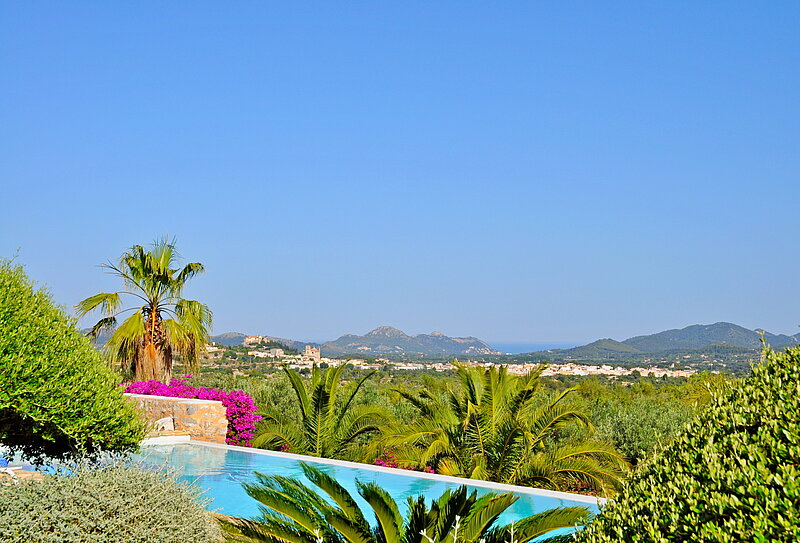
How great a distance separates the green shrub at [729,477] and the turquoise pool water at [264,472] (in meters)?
5.62

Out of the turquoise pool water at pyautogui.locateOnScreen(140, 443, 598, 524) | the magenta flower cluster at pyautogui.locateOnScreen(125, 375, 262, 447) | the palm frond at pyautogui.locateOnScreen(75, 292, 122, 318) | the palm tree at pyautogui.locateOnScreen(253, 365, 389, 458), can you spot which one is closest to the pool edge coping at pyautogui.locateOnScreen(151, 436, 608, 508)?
the turquoise pool water at pyautogui.locateOnScreen(140, 443, 598, 524)

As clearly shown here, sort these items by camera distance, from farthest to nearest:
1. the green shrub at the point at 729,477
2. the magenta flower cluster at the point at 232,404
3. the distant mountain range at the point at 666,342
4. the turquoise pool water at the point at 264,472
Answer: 1. the distant mountain range at the point at 666,342
2. the magenta flower cluster at the point at 232,404
3. the turquoise pool water at the point at 264,472
4. the green shrub at the point at 729,477

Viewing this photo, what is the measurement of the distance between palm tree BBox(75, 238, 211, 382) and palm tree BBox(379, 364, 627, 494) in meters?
5.52

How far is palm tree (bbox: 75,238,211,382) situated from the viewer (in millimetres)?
13406

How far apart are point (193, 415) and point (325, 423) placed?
100 inches

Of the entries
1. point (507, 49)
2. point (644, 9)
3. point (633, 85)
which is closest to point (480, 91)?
point (507, 49)

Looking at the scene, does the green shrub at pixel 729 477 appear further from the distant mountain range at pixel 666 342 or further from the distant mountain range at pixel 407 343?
the distant mountain range at pixel 407 343

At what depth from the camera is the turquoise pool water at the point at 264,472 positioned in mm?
8000

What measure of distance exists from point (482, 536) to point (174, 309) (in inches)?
433

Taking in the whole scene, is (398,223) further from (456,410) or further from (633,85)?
(456,410)

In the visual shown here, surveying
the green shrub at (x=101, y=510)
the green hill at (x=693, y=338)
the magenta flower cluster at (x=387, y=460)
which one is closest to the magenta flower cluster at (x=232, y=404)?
the magenta flower cluster at (x=387, y=460)

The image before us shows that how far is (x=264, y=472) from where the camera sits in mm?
9914

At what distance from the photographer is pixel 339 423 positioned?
39.2 ft

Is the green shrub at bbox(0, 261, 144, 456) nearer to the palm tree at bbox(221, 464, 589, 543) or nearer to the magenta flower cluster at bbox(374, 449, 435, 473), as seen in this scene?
the palm tree at bbox(221, 464, 589, 543)
